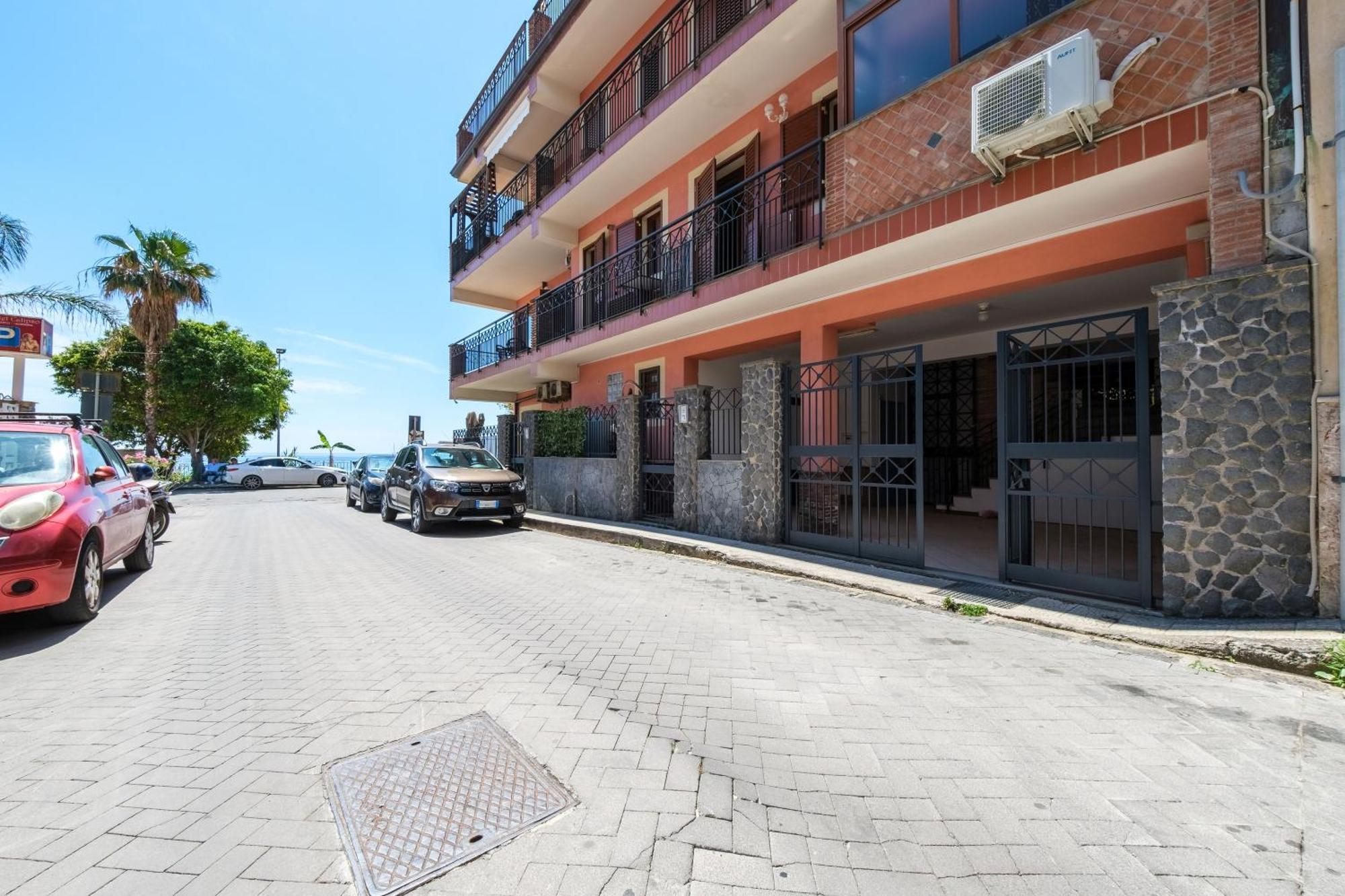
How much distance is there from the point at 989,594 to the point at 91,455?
9158 millimetres

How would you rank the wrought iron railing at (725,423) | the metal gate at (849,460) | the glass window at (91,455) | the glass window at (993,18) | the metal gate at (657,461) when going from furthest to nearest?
the metal gate at (657,461)
the wrought iron railing at (725,423)
the metal gate at (849,460)
the glass window at (993,18)
the glass window at (91,455)

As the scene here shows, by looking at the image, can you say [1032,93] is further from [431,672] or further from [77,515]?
[77,515]

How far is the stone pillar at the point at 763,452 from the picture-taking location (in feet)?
26.2

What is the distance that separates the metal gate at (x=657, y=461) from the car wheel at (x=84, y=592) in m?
7.36

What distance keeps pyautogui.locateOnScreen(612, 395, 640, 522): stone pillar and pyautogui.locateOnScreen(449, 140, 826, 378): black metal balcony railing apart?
210cm

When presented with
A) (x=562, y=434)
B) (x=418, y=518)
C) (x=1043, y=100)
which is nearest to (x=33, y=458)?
(x=418, y=518)

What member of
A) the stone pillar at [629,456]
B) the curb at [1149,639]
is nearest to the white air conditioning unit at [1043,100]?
the curb at [1149,639]

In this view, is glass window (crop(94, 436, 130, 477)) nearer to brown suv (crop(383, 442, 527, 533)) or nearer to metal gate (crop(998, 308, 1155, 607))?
brown suv (crop(383, 442, 527, 533))

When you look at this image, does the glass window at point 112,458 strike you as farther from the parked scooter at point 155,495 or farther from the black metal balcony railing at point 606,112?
the black metal balcony railing at point 606,112

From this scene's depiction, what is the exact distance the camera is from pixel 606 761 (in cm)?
265

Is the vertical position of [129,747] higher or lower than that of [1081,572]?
lower

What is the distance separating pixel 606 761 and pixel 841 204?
23.4ft

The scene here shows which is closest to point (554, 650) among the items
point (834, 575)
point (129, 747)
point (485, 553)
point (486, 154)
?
point (129, 747)

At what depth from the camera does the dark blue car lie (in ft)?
50.6
